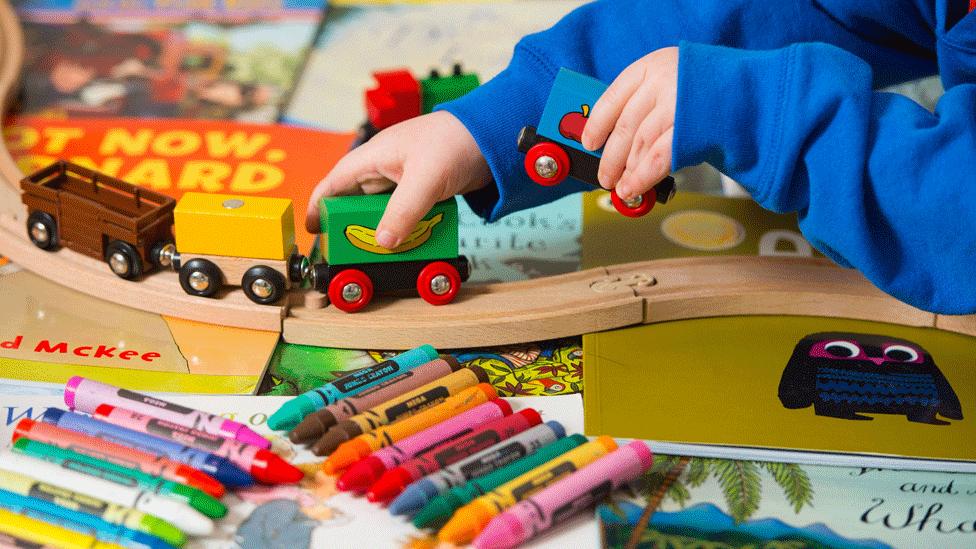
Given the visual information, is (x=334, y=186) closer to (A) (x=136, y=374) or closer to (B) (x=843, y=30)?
(A) (x=136, y=374)

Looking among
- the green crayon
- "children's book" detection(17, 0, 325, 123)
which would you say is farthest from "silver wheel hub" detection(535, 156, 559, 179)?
"children's book" detection(17, 0, 325, 123)

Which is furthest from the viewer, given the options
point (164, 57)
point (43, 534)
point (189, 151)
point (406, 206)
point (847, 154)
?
point (164, 57)

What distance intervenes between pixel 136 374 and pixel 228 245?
→ 117 millimetres

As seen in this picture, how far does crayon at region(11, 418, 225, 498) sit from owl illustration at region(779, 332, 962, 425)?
397 millimetres

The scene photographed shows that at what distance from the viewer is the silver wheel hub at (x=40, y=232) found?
34.3 inches

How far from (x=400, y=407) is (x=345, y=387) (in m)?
0.05

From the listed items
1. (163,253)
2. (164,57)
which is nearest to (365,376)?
(163,253)

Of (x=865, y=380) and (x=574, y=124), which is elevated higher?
(x=574, y=124)

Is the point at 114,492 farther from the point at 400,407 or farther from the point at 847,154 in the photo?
the point at 847,154

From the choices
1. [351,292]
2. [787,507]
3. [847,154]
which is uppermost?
[847,154]

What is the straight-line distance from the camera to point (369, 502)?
0.63 m

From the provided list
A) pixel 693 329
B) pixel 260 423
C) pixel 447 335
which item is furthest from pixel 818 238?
pixel 260 423

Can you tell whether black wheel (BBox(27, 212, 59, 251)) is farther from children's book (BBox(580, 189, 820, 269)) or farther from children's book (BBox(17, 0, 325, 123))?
children's book (BBox(580, 189, 820, 269))

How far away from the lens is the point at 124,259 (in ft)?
2.72
